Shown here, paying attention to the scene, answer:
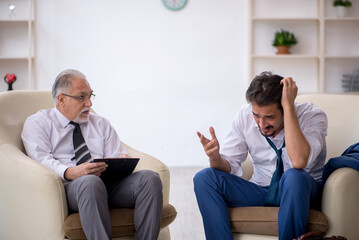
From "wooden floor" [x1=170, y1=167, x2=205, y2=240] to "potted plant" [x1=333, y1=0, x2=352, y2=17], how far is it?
2.26 m

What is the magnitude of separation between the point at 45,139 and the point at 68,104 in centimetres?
21

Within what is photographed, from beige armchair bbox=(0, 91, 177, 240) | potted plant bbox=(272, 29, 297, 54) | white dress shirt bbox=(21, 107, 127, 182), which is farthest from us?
potted plant bbox=(272, 29, 297, 54)

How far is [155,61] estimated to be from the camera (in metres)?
5.70

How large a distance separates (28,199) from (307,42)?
4.23 meters

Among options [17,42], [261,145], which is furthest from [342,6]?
[261,145]

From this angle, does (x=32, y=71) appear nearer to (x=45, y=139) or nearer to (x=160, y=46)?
(x=160, y=46)

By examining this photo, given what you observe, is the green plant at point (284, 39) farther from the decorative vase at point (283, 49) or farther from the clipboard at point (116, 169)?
A: the clipboard at point (116, 169)

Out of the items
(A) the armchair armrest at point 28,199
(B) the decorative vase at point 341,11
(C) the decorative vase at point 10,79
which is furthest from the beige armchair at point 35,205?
(B) the decorative vase at point 341,11

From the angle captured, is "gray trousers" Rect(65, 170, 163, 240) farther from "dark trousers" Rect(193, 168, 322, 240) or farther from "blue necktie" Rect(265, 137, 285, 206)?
"blue necktie" Rect(265, 137, 285, 206)

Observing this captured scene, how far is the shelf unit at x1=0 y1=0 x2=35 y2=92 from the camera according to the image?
5.60 meters

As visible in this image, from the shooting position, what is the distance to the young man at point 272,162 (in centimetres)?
214

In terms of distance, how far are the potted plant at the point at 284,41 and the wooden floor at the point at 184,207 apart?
5.11 feet

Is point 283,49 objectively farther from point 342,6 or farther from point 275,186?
point 275,186

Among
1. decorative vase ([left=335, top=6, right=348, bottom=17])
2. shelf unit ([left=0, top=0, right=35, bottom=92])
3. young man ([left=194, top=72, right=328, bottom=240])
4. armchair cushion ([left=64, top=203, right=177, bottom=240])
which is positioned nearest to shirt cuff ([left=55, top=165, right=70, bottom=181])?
armchair cushion ([left=64, top=203, right=177, bottom=240])
